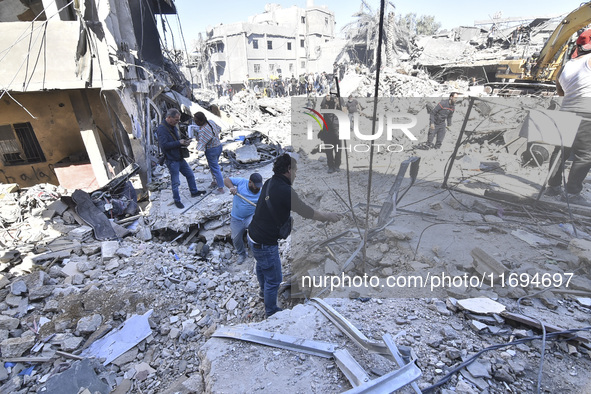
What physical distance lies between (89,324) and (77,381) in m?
0.79

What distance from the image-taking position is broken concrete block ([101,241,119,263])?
427cm

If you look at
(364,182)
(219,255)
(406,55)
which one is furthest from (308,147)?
(406,55)

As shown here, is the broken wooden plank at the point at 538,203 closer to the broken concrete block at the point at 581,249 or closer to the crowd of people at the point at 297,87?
the broken concrete block at the point at 581,249

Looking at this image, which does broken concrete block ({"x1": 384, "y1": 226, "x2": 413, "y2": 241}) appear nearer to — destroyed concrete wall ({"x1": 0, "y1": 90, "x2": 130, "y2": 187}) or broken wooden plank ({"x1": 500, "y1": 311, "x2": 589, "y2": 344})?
broken wooden plank ({"x1": 500, "y1": 311, "x2": 589, "y2": 344})

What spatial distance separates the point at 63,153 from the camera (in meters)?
7.29

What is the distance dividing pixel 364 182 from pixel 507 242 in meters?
3.02

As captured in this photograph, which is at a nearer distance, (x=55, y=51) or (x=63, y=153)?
(x=55, y=51)

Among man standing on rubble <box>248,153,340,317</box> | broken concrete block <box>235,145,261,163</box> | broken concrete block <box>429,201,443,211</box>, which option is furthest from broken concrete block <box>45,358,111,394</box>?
broken concrete block <box>235,145,261,163</box>

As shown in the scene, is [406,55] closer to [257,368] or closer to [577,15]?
[577,15]

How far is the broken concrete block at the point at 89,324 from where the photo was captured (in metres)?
3.07

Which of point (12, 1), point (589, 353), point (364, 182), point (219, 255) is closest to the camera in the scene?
point (589, 353)

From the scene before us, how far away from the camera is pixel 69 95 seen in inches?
257

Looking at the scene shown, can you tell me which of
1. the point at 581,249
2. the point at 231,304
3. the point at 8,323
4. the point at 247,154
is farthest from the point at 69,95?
the point at 581,249

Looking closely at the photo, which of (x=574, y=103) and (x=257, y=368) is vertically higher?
(x=574, y=103)
